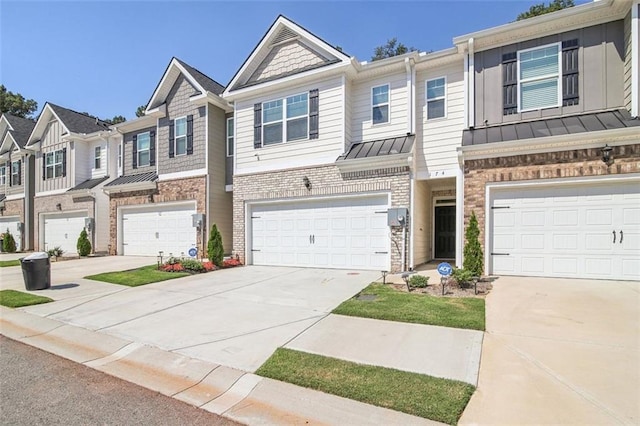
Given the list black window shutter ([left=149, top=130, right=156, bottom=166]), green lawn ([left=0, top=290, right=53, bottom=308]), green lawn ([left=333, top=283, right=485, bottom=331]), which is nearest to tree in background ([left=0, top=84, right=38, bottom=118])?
black window shutter ([left=149, top=130, right=156, bottom=166])

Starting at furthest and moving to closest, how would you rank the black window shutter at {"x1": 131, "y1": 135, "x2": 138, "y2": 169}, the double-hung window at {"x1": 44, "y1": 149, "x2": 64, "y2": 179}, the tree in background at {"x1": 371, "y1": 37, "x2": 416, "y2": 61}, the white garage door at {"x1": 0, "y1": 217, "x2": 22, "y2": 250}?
the tree in background at {"x1": 371, "y1": 37, "x2": 416, "y2": 61} < the white garage door at {"x1": 0, "y1": 217, "x2": 22, "y2": 250} < the double-hung window at {"x1": 44, "y1": 149, "x2": 64, "y2": 179} < the black window shutter at {"x1": 131, "y1": 135, "x2": 138, "y2": 169}

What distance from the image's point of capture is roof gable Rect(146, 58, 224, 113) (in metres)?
14.2

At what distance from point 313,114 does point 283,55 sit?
2780 millimetres

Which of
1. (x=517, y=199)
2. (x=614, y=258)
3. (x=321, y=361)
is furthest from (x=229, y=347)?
(x=614, y=258)

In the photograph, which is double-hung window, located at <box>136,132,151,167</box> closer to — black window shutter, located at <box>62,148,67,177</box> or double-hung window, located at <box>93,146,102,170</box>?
double-hung window, located at <box>93,146,102,170</box>

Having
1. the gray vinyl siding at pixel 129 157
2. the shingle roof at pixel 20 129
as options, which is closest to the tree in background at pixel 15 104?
the shingle roof at pixel 20 129

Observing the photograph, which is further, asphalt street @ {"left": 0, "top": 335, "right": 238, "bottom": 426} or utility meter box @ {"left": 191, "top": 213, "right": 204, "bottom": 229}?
utility meter box @ {"left": 191, "top": 213, "right": 204, "bottom": 229}

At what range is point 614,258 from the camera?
7.76 m

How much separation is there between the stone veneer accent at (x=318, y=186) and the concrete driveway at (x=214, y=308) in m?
2.27

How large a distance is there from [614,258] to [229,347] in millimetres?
8834

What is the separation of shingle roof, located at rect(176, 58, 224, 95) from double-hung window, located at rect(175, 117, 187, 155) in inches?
67.1

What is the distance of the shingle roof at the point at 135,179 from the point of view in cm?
1541

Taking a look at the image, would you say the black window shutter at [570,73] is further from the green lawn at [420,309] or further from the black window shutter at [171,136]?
the black window shutter at [171,136]

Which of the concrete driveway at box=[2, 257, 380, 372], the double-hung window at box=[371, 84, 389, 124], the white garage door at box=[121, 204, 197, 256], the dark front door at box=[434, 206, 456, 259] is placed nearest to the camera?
the concrete driveway at box=[2, 257, 380, 372]
